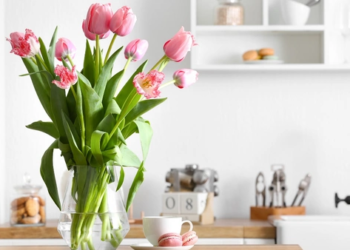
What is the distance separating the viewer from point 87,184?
4.26 ft

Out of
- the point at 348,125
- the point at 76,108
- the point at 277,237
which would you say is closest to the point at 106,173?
the point at 76,108

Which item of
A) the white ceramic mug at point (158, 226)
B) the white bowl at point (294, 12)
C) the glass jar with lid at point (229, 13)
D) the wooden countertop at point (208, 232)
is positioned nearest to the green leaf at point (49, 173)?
the white ceramic mug at point (158, 226)

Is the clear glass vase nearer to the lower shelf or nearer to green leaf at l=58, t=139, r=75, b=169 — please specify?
green leaf at l=58, t=139, r=75, b=169

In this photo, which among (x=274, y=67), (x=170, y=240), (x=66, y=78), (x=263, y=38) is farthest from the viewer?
(x=263, y=38)

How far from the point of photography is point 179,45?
4.23 feet

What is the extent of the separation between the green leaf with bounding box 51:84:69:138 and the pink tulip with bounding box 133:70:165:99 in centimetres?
21

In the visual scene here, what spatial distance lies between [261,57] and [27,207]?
1329 millimetres

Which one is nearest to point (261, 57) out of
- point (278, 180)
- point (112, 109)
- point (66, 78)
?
point (278, 180)

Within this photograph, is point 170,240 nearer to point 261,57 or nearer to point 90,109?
point 90,109

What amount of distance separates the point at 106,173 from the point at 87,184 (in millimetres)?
47

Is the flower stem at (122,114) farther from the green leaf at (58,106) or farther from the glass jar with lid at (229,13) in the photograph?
the glass jar with lid at (229,13)

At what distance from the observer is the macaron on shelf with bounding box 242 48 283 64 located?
3.01 metres

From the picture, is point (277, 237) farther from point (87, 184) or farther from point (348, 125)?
point (87, 184)

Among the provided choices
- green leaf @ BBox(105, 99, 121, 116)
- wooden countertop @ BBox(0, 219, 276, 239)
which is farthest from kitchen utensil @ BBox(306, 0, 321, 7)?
green leaf @ BBox(105, 99, 121, 116)
